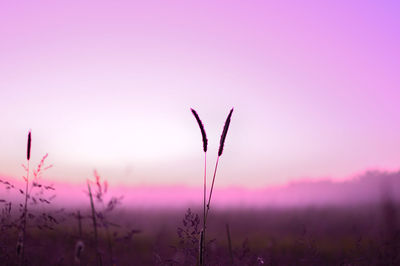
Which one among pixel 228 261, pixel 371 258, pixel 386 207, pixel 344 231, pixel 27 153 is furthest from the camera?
pixel 344 231

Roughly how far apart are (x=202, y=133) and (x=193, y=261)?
1140 millimetres

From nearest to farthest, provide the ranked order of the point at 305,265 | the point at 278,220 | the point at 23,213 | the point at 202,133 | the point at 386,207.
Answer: the point at 202,133, the point at 23,213, the point at 305,265, the point at 386,207, the point at 278,220

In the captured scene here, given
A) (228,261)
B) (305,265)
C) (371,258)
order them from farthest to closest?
(371,258) < (305,265) < (228,261)

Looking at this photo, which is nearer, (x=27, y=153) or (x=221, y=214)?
(x=27, y=153)

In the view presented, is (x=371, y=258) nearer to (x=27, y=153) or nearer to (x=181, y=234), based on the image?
(x=181, y=234)

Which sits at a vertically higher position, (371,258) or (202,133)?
(202,133)

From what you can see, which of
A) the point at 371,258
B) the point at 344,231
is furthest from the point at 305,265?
the point at 344,231

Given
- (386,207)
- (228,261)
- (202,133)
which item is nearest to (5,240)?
(228,261)

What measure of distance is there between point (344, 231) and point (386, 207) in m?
10.2

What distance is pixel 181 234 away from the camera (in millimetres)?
2879

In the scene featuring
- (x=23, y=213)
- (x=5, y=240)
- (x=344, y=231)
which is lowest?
(x=344, y=231)

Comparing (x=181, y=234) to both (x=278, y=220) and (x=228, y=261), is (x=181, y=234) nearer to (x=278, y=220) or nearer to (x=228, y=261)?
(x=228, y=261)

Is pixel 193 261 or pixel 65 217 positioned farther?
pixel 65 217

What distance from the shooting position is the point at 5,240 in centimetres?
348
